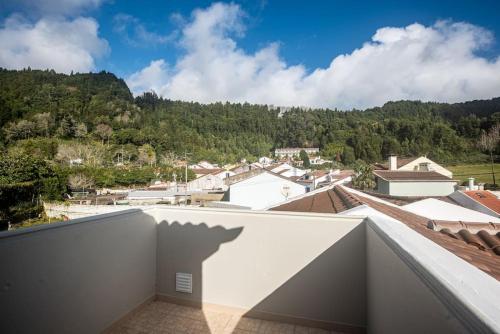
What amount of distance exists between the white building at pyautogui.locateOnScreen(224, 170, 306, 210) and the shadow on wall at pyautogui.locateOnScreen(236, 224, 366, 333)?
1339 cm

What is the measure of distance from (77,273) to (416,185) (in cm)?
Result: 2155

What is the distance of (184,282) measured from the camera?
11.1 feet

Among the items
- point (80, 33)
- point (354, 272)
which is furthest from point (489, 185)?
point (80, 33)

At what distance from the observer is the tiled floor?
288cm

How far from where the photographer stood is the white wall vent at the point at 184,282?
3365 millimetres

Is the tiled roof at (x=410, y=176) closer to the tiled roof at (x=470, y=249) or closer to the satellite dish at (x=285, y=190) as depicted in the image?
the satellite dish at (x=285, y=190)

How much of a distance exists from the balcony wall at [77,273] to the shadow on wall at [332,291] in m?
1.37

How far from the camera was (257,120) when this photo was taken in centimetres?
9250

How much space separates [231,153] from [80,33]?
52800 mm

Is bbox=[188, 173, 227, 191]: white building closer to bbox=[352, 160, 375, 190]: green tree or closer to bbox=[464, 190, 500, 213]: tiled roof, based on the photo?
bbox=[352, 160, 375, 190]: green tree

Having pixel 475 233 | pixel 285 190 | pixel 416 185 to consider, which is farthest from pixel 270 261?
pixel 416 185

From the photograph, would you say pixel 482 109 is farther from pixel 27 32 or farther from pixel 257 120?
pixel 27 32

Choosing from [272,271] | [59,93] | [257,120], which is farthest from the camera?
[257,120]

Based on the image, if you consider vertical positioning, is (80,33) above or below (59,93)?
below
